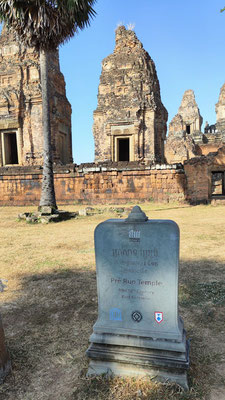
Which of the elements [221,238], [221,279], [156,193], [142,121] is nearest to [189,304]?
[221,279]

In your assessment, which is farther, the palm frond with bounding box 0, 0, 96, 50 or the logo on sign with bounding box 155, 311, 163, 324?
the palm frond with bounding box 0, 0, 96, 50

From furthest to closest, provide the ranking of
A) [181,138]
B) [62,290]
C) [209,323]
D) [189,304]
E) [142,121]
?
1. [181,138]
2. [142,121]
3. [62,290]
4. [189,304]
5. [209,323]

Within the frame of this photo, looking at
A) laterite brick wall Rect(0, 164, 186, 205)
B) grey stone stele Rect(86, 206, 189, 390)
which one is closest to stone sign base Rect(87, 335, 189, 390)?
grey stone stele Rect(86, 206, 189, 390)

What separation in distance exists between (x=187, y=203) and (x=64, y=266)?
405 inches

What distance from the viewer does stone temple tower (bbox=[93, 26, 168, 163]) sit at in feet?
57.9

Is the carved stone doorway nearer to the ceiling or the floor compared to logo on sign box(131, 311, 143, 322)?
nearer to the ceiling

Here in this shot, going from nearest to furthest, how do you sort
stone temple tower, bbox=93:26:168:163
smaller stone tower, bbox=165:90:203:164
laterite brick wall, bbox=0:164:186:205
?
laterite brick wall, bbox=0:164:186:205
stone temple tower, bbox=93:26:168:163
smaller stone tower, bbox=165:90:203:164

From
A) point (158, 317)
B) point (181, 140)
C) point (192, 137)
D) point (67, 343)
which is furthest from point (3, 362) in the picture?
point (192, 137)

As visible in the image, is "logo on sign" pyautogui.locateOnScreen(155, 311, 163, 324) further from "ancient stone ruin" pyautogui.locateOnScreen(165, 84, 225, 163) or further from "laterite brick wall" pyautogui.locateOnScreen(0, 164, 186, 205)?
"ancient stone ruin" pyautogui.locateOnScreen(165, 84, 225, 163)

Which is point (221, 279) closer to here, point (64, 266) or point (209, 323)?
point (209, 323)

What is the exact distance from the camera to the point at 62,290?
11.9ft

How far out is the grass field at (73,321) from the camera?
6.19ft

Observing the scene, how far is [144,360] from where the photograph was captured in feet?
6.44

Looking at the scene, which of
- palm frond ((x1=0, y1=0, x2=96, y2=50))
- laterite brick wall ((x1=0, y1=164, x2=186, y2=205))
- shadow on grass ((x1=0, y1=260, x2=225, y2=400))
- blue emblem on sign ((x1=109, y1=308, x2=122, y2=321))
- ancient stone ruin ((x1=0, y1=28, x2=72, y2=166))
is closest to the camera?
shadow on grass ((x1=0, y1=260, x2=225, y2=400))
